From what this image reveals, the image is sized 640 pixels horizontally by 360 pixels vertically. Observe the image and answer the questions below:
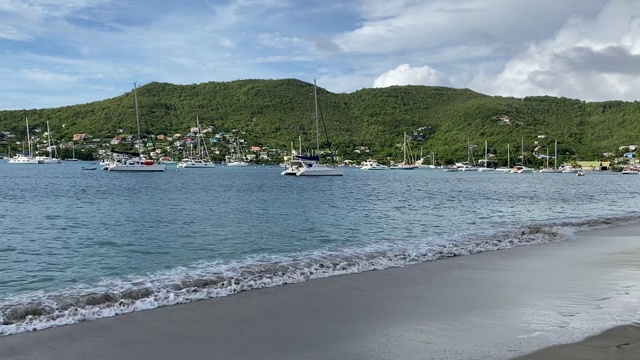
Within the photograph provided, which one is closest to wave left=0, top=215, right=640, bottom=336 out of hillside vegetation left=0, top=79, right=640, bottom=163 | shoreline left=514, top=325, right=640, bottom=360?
shoreline left=514, top=325, right=640, bottom=360

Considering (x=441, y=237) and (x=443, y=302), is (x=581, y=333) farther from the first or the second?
(x=441, y=237)

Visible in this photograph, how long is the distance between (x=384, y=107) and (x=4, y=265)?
6393 inches

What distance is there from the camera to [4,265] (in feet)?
44.0

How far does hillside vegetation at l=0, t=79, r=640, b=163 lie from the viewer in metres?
152

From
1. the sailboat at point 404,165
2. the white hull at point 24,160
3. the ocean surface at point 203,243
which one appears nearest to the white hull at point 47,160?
the white hull at point 24,160

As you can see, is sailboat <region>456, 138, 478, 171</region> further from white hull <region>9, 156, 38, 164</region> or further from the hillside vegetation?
white hull <region>9, 156, 38, 164</region>

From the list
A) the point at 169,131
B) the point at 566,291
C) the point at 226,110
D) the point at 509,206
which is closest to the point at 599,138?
the point at 226,110

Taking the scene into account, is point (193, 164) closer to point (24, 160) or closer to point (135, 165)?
point (24, 160)

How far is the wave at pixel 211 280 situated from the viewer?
8.77m

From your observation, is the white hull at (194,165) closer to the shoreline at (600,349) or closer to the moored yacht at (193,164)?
the moored yacht at (193,164)

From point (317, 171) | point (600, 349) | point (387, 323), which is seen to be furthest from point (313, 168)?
point (600, 349)

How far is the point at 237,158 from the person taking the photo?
158500 mm

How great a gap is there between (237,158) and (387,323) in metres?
153

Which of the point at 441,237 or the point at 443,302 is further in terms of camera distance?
the point at 441,237
